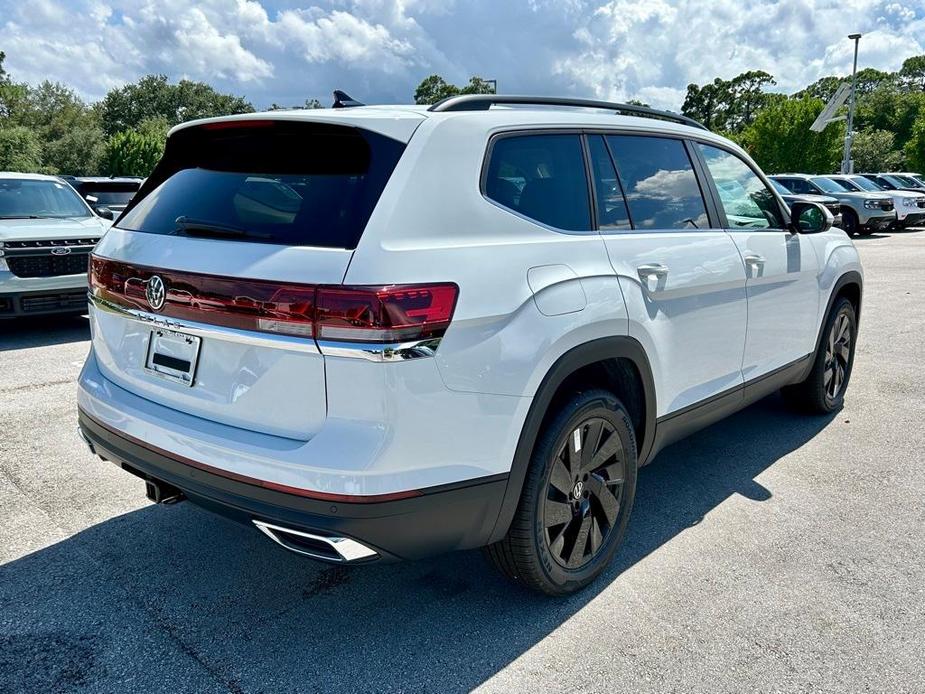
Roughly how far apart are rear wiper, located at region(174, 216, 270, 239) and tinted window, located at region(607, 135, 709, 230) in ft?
5.23

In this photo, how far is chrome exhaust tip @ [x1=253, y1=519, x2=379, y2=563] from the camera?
2258 mm

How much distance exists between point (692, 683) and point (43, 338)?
7223mm

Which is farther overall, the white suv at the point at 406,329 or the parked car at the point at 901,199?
the parked car at the point at 901,199

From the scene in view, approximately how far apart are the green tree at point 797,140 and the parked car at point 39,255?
3740cm

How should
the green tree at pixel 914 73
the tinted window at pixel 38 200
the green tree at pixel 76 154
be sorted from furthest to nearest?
the green tree at pixel 914 73, the green tree at pixel 76 154, the tinted window at pixel 38 200

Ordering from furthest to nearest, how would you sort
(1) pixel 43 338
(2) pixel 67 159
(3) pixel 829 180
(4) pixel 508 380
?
(2) pixel 67 159
(3) pixel 829 180
(1) pixel 43 338
(4) pixel 508 380

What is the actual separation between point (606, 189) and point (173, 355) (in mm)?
1786

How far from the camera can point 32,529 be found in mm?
3445

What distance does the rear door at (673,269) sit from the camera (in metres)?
3.09

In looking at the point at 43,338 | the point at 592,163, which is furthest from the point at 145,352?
the point at 43,338

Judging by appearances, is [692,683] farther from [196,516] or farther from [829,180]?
[829,180]

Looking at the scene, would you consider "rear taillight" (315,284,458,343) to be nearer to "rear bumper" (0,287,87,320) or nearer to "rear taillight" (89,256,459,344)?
"rear taillight" (89,256,459,344)

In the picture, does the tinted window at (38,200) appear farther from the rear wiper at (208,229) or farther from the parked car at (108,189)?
the rear wiper at (208,229)

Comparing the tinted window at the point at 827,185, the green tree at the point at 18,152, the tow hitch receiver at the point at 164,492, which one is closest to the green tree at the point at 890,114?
the tinted window at the point at 827,185
